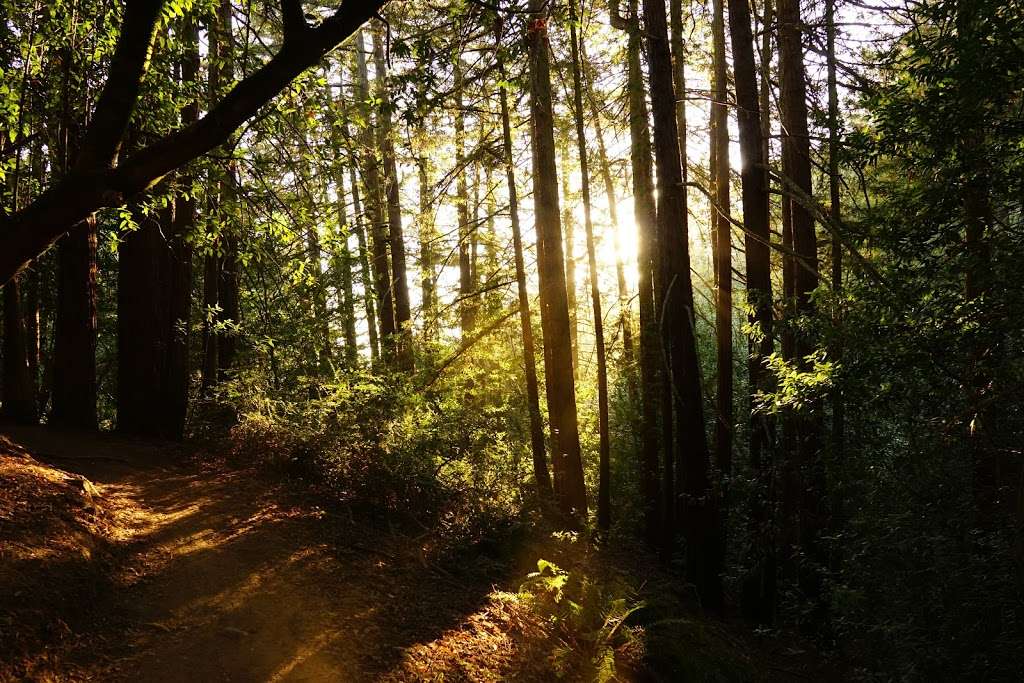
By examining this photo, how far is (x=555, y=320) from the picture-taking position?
11141 mm

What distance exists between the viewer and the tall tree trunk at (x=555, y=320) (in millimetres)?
10820

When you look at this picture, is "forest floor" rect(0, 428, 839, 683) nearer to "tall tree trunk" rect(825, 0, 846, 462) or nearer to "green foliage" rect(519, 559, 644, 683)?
"green foliage" rect(519, 559, 644, 683)

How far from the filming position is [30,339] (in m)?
10.5

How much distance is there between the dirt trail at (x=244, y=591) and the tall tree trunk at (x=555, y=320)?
489cm

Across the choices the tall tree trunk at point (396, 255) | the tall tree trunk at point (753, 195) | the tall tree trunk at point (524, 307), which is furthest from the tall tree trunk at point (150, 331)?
the tall tree trunk at point (753, 195)

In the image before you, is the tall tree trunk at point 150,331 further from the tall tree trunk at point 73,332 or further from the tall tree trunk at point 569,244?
the tall tree trunk at point 569,244

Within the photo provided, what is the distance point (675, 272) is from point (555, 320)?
3039 mm

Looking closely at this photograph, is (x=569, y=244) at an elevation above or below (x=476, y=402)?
above

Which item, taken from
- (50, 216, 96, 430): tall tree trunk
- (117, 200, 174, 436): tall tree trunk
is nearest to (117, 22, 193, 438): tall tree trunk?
(117, 200, 174, 436): tall tree trunk

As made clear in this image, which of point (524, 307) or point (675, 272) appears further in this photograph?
point (524, 307)

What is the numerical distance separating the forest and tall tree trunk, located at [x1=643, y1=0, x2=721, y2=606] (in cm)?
5

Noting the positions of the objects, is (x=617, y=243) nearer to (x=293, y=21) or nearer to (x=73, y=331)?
(x=73, y=331)

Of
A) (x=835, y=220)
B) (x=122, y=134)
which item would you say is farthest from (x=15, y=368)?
(x=835, y=220)

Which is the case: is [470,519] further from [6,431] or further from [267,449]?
[6,431]
